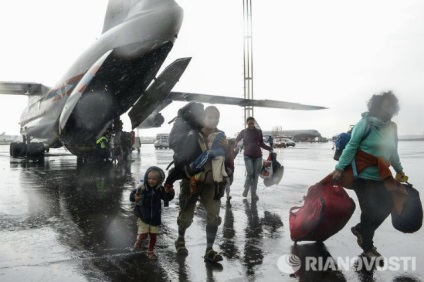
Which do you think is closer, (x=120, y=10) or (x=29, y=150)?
(x=120, y=10)

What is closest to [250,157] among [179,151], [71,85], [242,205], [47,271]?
[242,205]

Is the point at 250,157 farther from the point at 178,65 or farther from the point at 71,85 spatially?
the point at 71,85

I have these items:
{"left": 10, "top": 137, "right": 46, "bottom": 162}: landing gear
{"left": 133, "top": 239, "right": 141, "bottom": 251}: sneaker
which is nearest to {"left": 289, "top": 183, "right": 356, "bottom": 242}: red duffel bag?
{"left": 133, "top": 239, "right": 141, "bottom": 251}: sneaker

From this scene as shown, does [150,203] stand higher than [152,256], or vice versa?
[150,203]

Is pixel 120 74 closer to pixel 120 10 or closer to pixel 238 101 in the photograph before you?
pixel 120 10

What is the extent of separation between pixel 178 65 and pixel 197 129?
215 inches

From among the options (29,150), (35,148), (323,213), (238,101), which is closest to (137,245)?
(323,213)

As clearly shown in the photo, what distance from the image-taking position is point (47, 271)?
3320 mm

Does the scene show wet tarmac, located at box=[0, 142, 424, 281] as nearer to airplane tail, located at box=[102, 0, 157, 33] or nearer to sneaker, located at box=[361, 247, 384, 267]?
sneaker, located at box=[361, 247, 384, 267]

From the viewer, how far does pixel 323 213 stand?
3.91m

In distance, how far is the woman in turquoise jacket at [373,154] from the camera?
3.89m

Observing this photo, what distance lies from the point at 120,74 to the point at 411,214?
296 inches

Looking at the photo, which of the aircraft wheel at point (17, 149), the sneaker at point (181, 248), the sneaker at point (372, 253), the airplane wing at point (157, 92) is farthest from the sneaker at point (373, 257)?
the aircraft wheel at point (17, 149)

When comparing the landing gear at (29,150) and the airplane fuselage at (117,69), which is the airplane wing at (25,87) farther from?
the airplane fuselage at (117,69)
